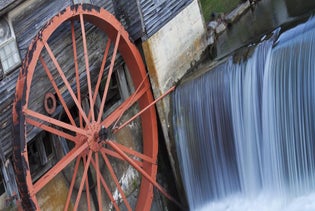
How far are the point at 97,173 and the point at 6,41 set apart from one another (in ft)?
8.44

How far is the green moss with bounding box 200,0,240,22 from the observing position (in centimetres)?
1552

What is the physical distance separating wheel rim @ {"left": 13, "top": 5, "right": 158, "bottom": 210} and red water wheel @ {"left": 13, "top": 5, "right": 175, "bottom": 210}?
2 centimetres

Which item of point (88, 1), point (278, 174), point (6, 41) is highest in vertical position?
point (88, 1)

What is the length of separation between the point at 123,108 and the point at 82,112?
1205 millimetres

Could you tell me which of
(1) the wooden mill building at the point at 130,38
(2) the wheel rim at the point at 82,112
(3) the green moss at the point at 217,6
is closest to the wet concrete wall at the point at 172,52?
(1) the wooden mill building at the point at 130,38

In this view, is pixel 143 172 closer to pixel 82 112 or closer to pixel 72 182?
pixel 72 182

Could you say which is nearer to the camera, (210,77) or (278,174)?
(278,174)

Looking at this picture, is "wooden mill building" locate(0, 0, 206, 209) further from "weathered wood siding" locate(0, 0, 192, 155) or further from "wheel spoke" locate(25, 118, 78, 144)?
"wheel spoke" locate(25, 118, 78, 144)

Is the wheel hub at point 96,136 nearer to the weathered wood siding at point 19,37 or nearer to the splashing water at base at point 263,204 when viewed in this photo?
the weathered wood siding at point 19,37

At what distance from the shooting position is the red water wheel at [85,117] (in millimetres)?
9664

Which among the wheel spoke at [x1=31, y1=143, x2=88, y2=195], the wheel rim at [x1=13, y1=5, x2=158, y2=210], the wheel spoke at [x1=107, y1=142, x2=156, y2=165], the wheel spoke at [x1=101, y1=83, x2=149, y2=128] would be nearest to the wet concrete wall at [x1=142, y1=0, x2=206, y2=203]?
the wheel rim at [x1=13, y1=5, x2=158, y2=210]

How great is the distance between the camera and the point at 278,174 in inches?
417

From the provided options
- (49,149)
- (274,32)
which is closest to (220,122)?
(274,32)

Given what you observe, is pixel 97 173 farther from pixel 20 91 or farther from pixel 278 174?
pixel 278 174
